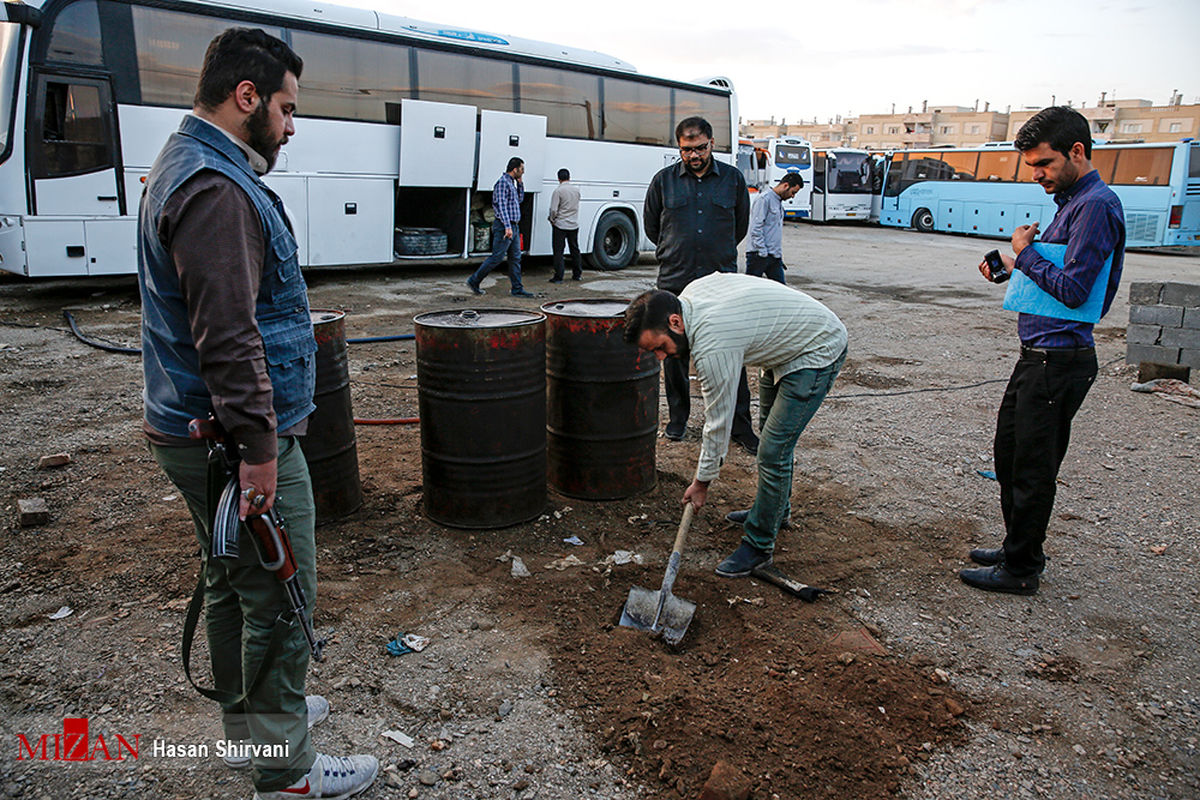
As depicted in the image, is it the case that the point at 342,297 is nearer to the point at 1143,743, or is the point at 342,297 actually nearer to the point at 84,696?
the point at 84,696

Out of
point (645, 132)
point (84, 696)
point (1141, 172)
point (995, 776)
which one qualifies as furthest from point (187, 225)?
point (1141, 172)

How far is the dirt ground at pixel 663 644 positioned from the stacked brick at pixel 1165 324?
1655mm

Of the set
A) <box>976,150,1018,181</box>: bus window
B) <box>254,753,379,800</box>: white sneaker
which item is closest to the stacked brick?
<box>254,753,379,800</box>: white sneaker

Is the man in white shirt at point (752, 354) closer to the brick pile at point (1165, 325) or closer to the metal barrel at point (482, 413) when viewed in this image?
the metal barrel at point (482, 413)

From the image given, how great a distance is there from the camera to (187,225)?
1651mm

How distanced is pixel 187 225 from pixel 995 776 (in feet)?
8.69

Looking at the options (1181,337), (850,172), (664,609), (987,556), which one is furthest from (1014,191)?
(664,609)

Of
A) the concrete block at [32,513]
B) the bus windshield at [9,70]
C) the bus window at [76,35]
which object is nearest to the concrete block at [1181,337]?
the concrete block at [32,513]

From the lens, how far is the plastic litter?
2893mm

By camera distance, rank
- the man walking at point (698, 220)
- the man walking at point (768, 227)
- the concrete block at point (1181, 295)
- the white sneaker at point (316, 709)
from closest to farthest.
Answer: the white sneaker at point (316, 709), the man walking at point (698, 220), the concrete block at point (1181, 295), the man walking at point (768, 227)

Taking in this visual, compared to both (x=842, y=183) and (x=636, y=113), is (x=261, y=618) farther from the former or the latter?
(x=842, y=183)

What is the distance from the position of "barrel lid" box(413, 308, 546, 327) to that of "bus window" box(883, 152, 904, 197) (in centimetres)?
2626

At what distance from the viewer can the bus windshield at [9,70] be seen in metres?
8.28

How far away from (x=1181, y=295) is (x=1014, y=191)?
1805 cm
